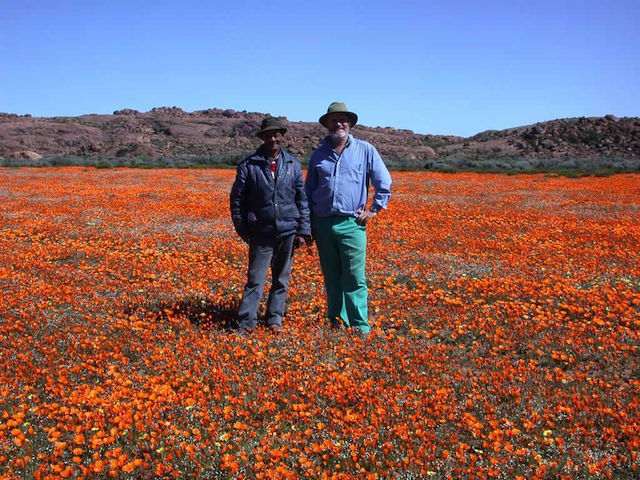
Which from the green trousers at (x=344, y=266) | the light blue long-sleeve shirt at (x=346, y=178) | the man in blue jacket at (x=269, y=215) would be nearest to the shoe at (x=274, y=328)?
the man in blue jacket at (x=269, y=215)

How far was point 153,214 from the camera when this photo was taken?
18.8 metres

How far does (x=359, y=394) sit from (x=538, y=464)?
1726 millimetres

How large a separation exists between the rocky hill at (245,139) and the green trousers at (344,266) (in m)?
49.6

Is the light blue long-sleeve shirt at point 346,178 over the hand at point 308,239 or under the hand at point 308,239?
over

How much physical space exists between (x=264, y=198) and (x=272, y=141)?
72 centimetres

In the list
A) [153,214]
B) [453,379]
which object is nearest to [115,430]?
[453,379]

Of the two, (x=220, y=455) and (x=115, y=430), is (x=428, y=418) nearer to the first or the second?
(x=220, y=455)

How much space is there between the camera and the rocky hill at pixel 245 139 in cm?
7931

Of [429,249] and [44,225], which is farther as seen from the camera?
[44,225]

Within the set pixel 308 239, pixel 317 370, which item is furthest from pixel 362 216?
pixel 317 370

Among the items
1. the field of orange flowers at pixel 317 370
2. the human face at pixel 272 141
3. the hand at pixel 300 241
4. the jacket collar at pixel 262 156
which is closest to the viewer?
the field of orange flowers at pixel 317 370

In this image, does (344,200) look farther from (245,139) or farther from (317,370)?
(245,139)

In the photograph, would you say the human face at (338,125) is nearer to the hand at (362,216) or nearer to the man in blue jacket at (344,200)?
the man in blue jacket at (344,200)

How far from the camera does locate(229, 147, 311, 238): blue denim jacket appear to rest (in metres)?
6.82
